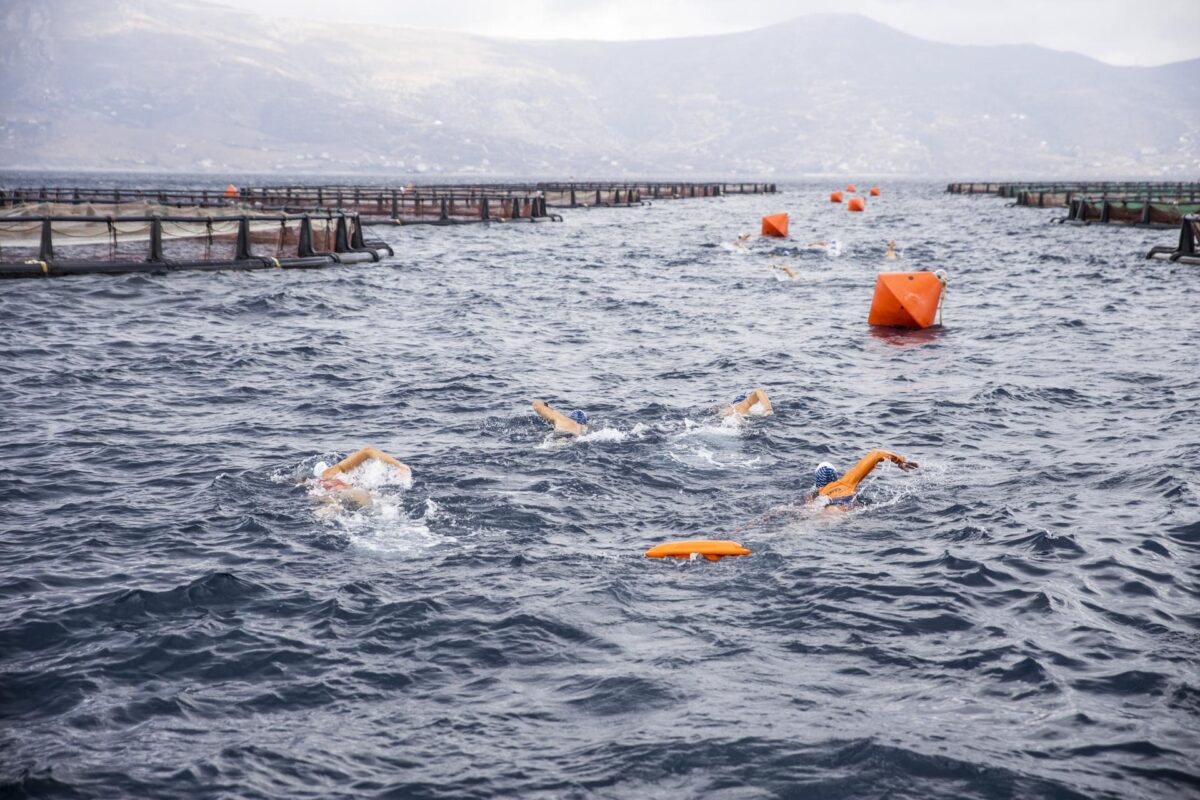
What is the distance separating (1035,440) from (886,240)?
39554 millimetres

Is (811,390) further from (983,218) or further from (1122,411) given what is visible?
(983,218)

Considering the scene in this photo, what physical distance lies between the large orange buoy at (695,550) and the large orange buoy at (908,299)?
50.6 ft

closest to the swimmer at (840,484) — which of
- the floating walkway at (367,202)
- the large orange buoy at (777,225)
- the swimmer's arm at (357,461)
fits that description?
the swimmer's arm at (357,461)

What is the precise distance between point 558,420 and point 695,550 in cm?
475

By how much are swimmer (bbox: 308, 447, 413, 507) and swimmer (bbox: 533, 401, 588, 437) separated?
2.79m

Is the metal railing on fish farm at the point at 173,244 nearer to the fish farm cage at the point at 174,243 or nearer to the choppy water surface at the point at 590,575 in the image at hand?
the fish farm cage at the point at 174,243

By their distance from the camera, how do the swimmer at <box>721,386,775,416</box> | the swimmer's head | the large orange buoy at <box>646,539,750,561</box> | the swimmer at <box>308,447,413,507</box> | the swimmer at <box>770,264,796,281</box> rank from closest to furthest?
the large orange buoy at <box>646,539,750,561</box> → the swimmer at <box>308,447,413,507</box> → the swimmer's head → the swimmer at <box>721,386,775,416</box> → the swimmer at <box>770,264,796,281</box>

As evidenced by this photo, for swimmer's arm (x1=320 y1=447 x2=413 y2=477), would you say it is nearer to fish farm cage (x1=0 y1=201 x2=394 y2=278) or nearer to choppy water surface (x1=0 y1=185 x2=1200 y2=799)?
choppy water surface (x1=0 y1=185 x2=1200 y2=799)

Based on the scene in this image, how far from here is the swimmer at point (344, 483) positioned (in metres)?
11.1

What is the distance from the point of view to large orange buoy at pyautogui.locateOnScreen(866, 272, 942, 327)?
2377cm

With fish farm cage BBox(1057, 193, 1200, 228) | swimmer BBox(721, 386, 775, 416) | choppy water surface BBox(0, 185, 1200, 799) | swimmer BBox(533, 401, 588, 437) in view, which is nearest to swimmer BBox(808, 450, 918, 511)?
choppy water surface BBox(0, 185, 1200, 799)

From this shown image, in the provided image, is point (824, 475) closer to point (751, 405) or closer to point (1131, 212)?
point (751, 405)

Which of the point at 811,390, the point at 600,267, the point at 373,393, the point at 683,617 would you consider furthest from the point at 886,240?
the point at 683,617

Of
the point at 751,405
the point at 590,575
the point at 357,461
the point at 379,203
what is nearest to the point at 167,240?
the point at 751,405
